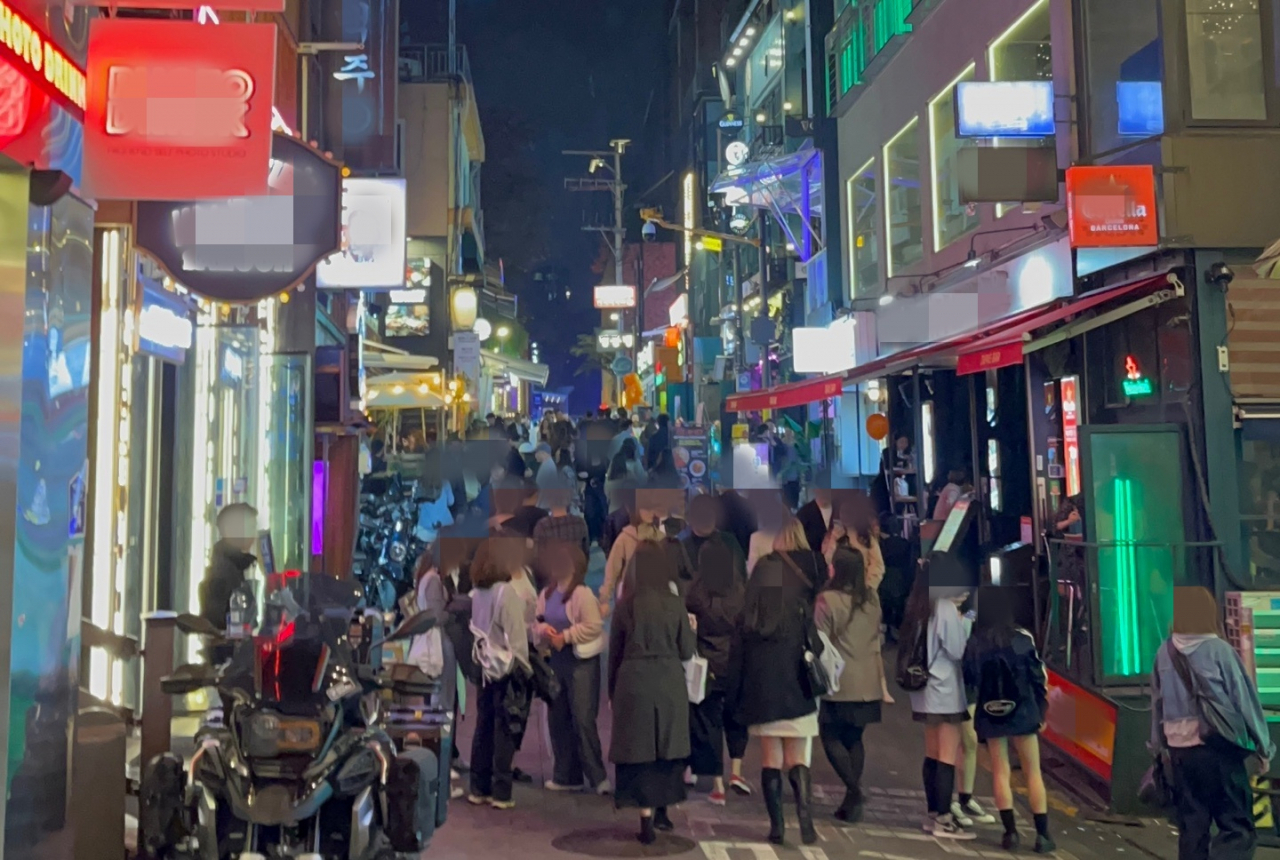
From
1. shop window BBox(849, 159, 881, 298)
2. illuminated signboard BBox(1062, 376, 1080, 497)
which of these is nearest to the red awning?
shop window BBox(849, 159, 881, 298)

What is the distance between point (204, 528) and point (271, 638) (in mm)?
7264

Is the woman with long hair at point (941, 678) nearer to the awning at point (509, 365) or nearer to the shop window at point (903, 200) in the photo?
the shop window at point (903, 200)

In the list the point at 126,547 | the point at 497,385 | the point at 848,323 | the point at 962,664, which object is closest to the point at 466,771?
the point at 126,547

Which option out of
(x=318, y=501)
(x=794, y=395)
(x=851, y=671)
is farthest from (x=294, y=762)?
(x=794, y=395)

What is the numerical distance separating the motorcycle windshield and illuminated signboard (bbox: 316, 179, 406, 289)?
12281 millimetres

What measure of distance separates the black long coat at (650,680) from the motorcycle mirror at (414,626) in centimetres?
217

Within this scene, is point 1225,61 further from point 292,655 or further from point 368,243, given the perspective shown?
point 368,243

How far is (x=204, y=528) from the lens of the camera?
11789mm

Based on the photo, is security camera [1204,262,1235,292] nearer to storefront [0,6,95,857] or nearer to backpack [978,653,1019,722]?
backpack [978,653,1019,722]

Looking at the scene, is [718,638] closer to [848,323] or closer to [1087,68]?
[1087,68]

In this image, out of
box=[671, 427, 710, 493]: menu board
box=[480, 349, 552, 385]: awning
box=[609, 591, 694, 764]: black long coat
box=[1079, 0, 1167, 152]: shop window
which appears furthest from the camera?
box=[480, 349, 552, 385]: awning

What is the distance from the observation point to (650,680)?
7297 mm

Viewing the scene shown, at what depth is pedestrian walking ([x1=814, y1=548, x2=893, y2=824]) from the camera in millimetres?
8109

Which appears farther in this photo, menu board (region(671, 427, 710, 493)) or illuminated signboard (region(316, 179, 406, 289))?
menu board (region(671, 427, 710, 493))
